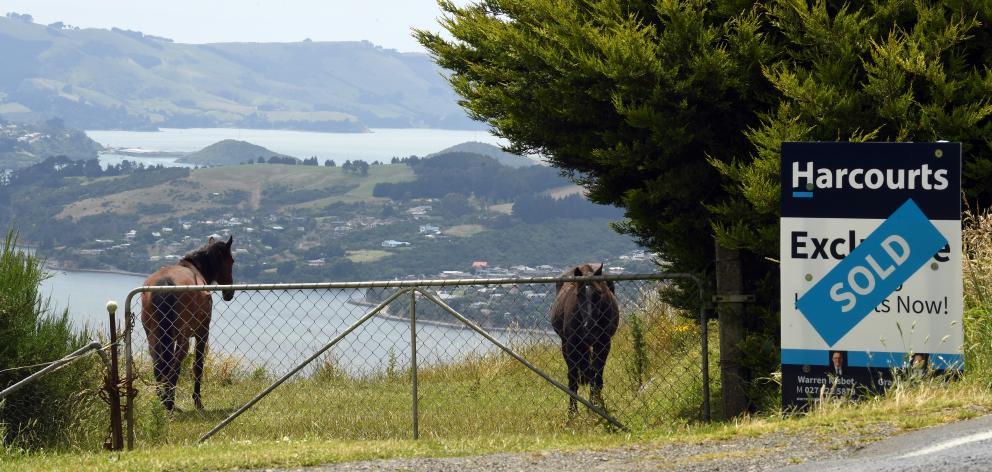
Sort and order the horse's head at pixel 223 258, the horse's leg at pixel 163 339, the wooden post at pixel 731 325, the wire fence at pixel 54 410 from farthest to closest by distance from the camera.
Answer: the horse's head at pixel 223 258 < the horse's leg at pixel 163 339 < the wire fence at pixel 54 410 < the wooden post at pixel 731 325

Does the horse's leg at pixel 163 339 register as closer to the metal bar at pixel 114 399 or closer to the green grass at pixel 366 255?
the metal bar at pixel 114 399

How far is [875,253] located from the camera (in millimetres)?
7934

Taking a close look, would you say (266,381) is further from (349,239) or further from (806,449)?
(349,239)

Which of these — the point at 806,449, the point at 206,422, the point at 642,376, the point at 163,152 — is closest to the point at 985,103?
the point at 806,449

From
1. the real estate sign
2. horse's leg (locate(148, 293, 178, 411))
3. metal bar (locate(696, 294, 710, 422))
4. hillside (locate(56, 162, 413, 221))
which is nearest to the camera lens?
the real estate sign

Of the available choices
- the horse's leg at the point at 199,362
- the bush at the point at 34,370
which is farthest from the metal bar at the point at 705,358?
the horse's leg at the point at 199,362

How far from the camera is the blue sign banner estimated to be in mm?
7895

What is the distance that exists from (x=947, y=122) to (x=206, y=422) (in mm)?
7712

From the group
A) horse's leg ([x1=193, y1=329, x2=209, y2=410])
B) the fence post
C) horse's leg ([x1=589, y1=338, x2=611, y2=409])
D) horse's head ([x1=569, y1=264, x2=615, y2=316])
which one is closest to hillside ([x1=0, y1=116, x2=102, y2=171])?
horse's leg ([x1=193, y1=329, x2=209, y2=410])

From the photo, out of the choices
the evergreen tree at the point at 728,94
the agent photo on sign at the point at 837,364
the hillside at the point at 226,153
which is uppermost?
the hillside at the point at 226,153

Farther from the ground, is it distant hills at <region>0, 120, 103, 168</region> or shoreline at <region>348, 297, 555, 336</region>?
distant hills at <region>0, 120, 103, 168</region>

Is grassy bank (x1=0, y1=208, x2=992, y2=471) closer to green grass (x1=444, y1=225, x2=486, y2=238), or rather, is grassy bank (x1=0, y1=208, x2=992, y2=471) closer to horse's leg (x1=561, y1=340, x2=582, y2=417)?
horse's leg (x1=561, y1=340, x2=582, y2=417)

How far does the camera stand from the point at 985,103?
355 inches

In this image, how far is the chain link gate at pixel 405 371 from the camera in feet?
31.2
